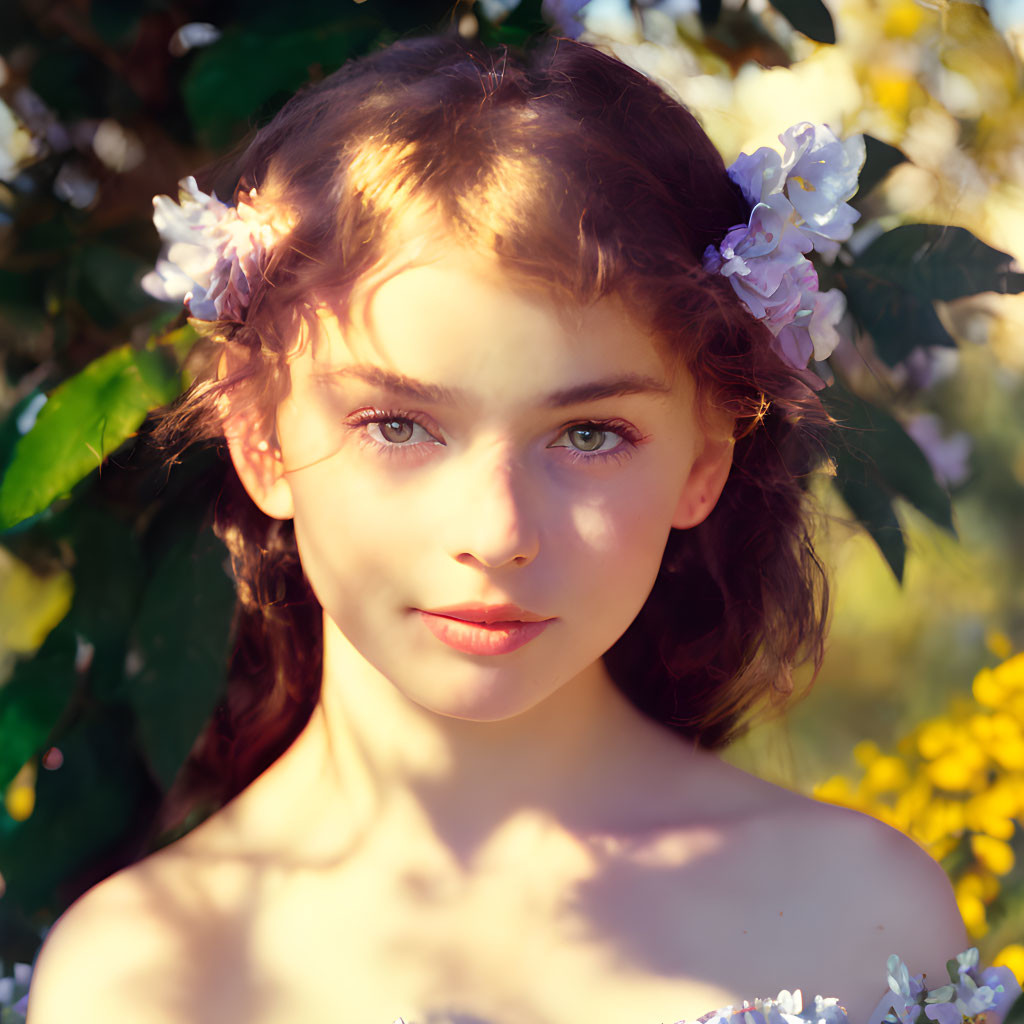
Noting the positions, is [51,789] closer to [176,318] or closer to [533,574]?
[176,318]

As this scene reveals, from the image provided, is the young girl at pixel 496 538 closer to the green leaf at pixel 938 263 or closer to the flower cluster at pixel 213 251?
the flower cluster at pixel 213 251

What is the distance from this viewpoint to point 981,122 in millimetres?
1601

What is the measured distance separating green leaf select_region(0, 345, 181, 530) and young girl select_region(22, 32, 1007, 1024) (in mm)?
65

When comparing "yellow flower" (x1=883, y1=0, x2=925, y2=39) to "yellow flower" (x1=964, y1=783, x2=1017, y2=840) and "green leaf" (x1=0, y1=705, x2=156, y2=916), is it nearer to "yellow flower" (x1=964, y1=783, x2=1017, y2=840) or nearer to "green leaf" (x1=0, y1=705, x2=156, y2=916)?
"yellow flower" (x1=964, y1=783, x2=1017, y2=840)

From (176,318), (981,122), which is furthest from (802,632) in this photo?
(176,318)

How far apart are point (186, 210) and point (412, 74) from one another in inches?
10.3

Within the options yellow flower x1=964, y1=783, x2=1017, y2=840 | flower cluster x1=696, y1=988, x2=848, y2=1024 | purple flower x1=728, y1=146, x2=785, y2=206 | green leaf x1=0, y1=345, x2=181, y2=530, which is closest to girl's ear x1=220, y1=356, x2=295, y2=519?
green leaf x1=0, y1=345, x2=181, y2=530

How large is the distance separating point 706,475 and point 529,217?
35cm

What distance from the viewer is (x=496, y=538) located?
0.99 m

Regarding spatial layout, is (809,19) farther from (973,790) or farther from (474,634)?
(973,790)

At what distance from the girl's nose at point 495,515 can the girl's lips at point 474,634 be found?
0.07 metres

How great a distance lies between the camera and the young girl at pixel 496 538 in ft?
3.33

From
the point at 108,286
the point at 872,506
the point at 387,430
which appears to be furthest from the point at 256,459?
the point at 872,506

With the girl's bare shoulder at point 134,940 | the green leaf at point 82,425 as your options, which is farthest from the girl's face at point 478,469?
the girl's bare shoulder at point 134,940
